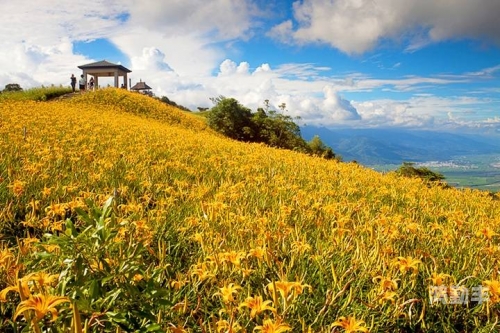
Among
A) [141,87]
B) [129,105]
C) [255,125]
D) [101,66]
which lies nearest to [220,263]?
[129,105]

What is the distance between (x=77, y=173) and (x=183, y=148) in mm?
3540

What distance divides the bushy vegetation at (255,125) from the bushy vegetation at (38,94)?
1086 cm

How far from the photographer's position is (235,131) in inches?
938

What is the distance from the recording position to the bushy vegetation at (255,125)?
23.4m

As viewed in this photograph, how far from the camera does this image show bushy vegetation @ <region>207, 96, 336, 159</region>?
23406 millimetres

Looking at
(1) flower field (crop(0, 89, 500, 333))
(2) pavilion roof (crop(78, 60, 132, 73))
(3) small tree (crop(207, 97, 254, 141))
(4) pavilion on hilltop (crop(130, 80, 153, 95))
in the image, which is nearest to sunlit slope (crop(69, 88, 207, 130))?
(3) small tree (crop(207, 97, 254, 141))

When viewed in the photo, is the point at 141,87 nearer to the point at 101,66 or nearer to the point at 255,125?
the point at 101,66

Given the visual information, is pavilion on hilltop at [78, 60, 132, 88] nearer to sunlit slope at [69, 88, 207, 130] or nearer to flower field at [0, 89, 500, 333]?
sunlit slope at [69, 88, 207, 130]

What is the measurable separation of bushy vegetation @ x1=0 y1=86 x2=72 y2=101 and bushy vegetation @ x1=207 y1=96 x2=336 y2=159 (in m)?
10.9

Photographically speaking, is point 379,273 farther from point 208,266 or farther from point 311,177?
point 311,177

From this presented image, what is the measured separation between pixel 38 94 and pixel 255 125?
48.2 ft

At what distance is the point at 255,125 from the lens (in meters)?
24.6

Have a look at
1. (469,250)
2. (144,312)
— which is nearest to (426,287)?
(469,250)

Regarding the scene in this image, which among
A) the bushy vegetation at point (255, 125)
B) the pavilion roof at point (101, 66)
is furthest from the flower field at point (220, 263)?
the pavilion roof at point (101, 66)
